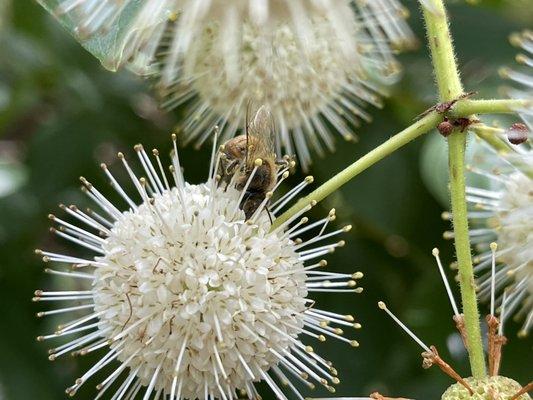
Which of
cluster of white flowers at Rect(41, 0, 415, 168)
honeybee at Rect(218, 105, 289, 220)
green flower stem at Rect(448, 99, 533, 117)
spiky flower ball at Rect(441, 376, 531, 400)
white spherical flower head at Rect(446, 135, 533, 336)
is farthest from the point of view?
white spherical flower head at Rect(446, 135, 533, 336)

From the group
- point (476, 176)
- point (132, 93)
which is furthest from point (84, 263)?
point (132, 93)

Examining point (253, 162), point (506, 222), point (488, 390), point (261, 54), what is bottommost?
point (488, 390)

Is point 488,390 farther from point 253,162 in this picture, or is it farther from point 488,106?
point 253,162

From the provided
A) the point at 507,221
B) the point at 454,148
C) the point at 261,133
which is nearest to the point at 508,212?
the point at 507,221

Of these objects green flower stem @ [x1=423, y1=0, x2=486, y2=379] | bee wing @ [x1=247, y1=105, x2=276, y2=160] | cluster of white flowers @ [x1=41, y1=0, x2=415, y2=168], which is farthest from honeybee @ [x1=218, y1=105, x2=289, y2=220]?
green flower stem @ [x1=423, y1=0, x2=486, y2=379]

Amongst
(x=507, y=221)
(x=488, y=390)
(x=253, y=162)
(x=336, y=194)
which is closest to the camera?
(x=488, y=390)

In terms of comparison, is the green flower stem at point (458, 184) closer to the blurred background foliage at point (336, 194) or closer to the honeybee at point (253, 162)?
the honeybee at point (253, 162)

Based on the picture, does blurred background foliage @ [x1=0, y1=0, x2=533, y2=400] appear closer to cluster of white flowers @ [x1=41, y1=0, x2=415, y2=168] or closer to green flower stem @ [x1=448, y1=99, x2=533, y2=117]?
cluster of white flowers @ [x1=41, y1=0, x2=415, y2=168]
